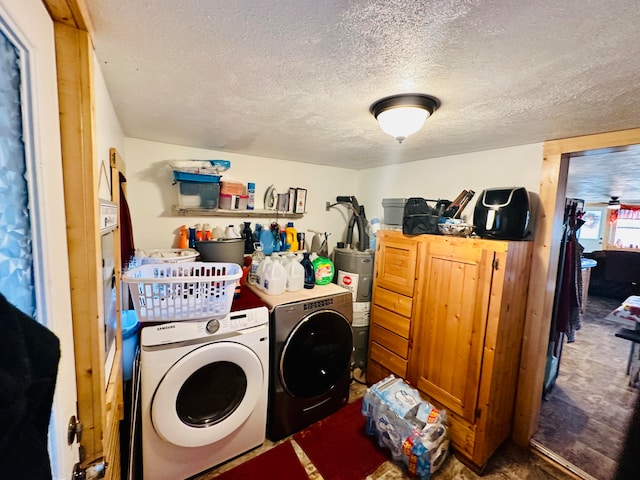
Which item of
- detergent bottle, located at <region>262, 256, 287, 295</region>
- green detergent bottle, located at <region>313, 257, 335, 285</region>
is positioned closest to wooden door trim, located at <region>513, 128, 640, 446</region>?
green detergent bottle, located at <region>313, 257, 335, 285</region>

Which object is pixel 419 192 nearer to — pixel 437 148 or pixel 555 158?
pixel 437 148

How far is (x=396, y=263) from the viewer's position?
215 centimetres

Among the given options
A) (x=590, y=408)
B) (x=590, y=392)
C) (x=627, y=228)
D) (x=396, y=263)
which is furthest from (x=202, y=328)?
(x=627, y=228)

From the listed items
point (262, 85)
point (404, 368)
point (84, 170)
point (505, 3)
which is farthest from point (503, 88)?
point (404, 368)

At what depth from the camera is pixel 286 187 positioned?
273 cm

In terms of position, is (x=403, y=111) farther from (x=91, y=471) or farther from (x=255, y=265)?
(x=91, y=471)

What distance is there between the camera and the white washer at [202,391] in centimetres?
139

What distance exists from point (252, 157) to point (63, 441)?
2228 mm

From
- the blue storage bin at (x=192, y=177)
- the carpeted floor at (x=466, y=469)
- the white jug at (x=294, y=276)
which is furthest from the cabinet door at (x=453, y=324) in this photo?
the blue storage bin at (x=192, y=177)

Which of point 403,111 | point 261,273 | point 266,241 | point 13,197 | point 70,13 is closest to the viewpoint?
point 13,197

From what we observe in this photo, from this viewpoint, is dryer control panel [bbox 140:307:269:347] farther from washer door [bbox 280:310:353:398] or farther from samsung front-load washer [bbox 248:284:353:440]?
washer door [bbox 280:310:353:398]

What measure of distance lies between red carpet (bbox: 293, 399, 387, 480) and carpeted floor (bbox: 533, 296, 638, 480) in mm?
1185

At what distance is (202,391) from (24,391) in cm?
144

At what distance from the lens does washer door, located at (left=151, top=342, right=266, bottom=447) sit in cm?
141
